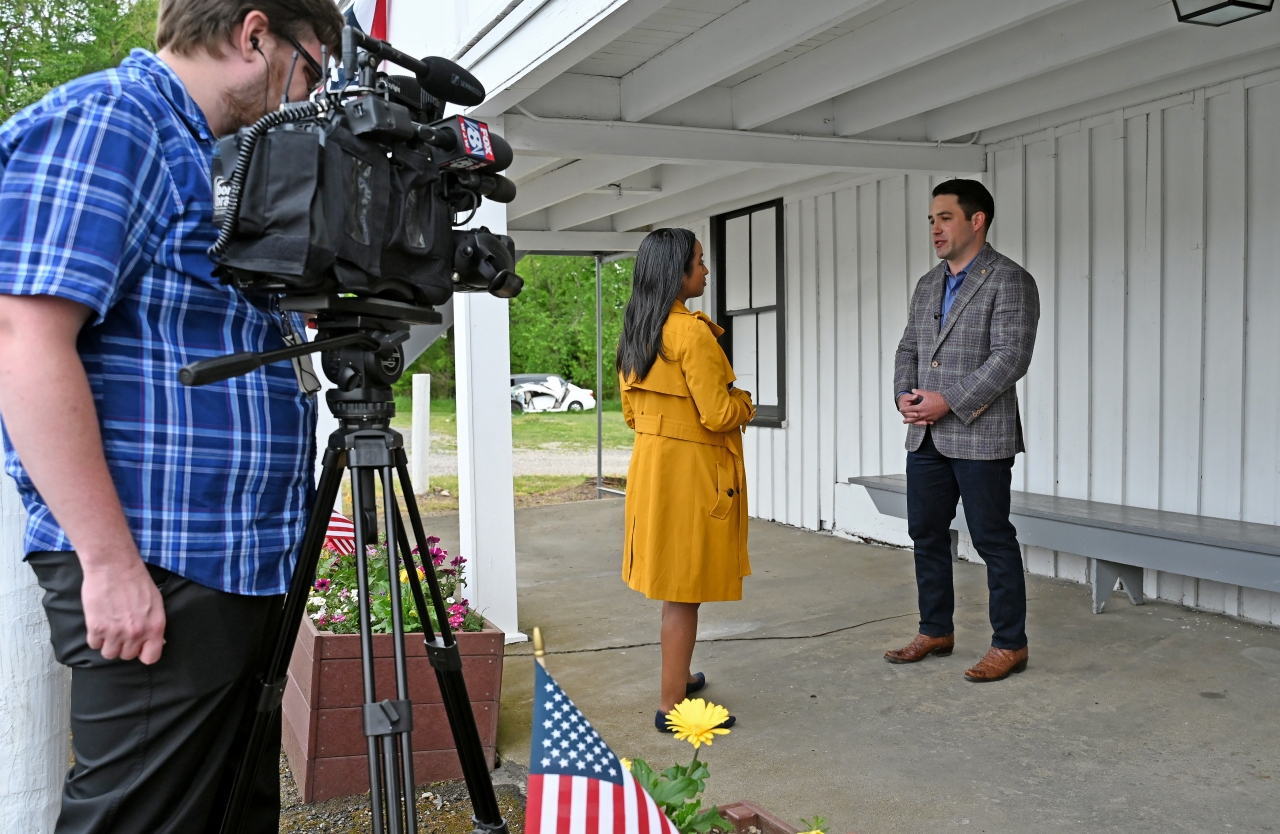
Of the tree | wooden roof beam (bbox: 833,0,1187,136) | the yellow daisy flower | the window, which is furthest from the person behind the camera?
the tree

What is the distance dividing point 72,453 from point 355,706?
2010mm

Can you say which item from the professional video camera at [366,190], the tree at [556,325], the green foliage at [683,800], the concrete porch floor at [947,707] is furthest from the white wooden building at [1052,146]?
the tree at [556,325]

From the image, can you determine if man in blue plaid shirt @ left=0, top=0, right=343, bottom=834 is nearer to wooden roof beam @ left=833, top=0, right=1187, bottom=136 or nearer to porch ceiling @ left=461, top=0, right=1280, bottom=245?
porch ceiling @ left=461, top=0, right=1280, bottom=245

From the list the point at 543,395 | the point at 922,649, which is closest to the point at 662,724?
the point at 922,649

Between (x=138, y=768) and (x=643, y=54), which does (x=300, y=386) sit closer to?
(x=138, y=768)

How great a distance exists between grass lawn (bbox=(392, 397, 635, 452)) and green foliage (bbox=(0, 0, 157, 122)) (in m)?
8.17

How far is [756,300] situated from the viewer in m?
8.49

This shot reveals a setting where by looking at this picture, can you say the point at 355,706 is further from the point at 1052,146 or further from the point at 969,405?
the point at 1052,146

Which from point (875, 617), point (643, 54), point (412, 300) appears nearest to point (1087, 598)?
point (875, 617)

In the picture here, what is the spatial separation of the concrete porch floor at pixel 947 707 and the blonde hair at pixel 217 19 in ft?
7.94

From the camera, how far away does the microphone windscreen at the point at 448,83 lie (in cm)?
159

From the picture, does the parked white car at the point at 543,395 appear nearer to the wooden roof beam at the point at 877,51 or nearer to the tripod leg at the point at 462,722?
the wooden roof beam at the point at 877,51

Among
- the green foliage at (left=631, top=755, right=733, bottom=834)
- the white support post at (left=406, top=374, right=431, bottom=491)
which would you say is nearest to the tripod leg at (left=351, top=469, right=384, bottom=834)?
the green foliage at (left=631, top=755, right=733, bottom=834)

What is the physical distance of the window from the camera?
26.7 ft
